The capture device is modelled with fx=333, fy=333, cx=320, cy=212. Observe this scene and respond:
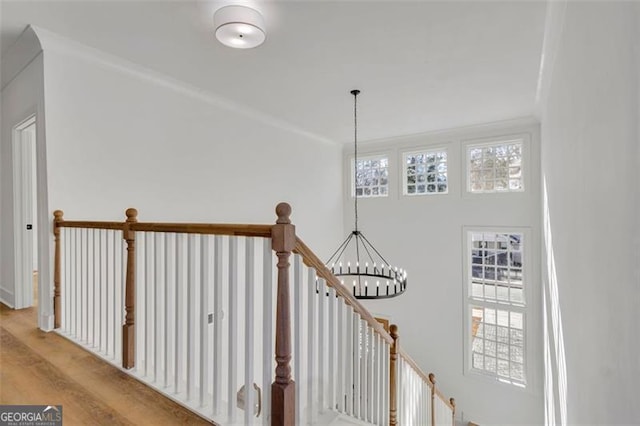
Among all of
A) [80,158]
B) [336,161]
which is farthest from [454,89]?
[80,158]

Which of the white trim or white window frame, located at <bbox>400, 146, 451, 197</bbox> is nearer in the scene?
the white trim

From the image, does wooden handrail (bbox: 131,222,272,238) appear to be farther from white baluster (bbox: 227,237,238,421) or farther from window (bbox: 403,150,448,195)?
window (bbox: 403,150,448,195)

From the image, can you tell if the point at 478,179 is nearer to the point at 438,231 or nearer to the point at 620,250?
the point at 438,231

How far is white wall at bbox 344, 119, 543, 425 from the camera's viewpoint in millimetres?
5234

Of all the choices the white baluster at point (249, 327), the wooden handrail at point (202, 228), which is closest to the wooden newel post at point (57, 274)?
the wooden handrail at point (202, 228)

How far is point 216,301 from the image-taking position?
1.69m

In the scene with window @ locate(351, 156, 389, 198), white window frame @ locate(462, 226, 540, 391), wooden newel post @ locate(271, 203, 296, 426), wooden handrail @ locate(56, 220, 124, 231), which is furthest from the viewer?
window @ locate(351, 156, 389, 198)

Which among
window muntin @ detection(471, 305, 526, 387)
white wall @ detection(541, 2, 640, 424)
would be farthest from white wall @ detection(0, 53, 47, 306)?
window muntin @ detection(471, 305, 526, 387)

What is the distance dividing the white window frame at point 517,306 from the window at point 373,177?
5.82 feet

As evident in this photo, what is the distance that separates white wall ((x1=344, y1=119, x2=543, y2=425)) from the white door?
5173 mm

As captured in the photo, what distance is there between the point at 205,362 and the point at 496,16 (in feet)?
10.3

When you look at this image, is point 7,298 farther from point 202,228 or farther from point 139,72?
point 202,228
